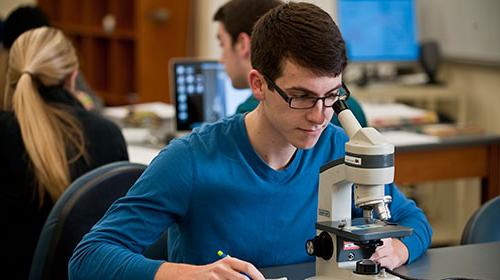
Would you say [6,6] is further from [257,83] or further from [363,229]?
[363,229]

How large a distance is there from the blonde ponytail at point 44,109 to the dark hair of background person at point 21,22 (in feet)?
3.87

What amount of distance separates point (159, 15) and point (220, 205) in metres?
3.82

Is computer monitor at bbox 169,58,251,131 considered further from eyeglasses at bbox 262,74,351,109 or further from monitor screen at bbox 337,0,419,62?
eyeglasses at bbox 262,74,351,109

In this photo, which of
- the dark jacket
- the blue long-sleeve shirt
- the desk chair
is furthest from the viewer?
the dark jacket

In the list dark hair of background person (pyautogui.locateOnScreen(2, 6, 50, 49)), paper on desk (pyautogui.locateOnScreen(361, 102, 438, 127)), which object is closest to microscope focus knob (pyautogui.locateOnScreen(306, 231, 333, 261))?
paper on desk (pyautogui.locateOnScreen(361, 102, 438, 127))

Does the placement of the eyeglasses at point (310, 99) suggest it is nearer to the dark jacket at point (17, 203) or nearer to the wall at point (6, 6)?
the dark jacket at point (17, 203)

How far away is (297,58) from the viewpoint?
5.65 ft

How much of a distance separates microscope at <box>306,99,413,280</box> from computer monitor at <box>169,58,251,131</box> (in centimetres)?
208

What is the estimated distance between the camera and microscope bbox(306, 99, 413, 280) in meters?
1.54

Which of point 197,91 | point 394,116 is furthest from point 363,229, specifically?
point 394,116

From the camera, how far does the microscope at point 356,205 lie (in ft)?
5.04

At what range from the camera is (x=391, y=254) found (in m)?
1.87

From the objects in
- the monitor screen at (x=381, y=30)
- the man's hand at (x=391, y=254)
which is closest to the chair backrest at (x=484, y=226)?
the man's hand at (x=391, y=254)

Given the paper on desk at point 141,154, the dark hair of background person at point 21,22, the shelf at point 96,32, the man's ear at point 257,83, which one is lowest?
the paper on desk at point 141,154
